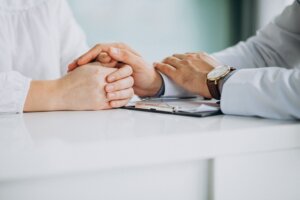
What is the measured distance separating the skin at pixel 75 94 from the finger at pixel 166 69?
0.18 meters

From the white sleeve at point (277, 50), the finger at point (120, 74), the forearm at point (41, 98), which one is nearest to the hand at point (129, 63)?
the finger at point (120, 74)

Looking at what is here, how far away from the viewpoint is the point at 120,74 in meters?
0.91

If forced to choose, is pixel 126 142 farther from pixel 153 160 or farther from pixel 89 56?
pixel 89 56

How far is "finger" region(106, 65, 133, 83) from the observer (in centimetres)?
89

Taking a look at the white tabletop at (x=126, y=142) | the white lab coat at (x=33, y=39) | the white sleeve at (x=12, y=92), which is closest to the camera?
the white tabletop at (x=126, y=142)

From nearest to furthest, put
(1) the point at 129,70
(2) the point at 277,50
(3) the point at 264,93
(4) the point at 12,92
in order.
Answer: (3) the point at 264,93 → (4) the point at 12,92 → (1) the point at 129,70 → (2) the point at 277,50

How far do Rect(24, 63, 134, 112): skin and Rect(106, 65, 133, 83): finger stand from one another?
0.01 metres

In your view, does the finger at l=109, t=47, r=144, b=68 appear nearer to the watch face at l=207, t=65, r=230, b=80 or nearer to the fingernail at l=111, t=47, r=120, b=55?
the fingernail at l=111, t=47, r=120, b=55

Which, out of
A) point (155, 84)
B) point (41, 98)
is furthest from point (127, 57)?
point (41, 98)

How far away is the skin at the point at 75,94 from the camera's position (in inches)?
32.6

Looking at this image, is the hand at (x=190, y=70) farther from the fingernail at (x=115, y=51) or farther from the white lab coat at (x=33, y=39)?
the white lab coat at (x=33, y=39)

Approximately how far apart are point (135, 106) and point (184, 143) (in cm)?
36

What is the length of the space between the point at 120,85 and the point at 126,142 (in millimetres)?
402

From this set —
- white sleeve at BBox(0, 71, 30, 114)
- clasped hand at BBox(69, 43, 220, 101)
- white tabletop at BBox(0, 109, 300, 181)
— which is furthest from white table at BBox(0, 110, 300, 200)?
clasped hand at BBox(69, 43, 220, 101)
